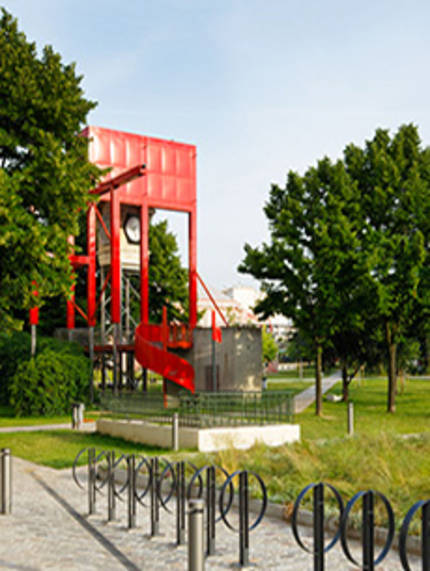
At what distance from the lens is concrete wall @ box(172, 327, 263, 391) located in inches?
1325

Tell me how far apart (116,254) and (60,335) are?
6.47 m

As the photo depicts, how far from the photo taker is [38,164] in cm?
2003

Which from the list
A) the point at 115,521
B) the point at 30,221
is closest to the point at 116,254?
the point at 30,221

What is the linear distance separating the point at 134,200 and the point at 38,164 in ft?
66.1

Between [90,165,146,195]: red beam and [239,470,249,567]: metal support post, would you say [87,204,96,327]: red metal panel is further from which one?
[239,470,249,567]: metal support post

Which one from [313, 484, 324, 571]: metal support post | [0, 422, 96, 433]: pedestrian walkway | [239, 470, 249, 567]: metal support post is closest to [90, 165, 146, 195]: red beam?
[0, 422, 96, 433]: pedestrian walkway

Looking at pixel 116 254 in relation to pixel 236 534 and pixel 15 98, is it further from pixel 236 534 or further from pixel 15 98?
pixel 236 534

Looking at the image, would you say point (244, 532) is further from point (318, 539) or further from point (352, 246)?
point (352, 246)

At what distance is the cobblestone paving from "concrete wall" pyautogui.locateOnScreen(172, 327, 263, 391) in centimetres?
2237

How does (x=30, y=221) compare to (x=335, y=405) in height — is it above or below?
above

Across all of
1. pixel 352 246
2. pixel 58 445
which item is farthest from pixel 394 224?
pixel 58 445

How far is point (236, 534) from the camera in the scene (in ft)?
30.1

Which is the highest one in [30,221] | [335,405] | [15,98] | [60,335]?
[15,98]

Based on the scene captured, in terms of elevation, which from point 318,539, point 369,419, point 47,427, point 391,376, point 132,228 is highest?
point 132,228
